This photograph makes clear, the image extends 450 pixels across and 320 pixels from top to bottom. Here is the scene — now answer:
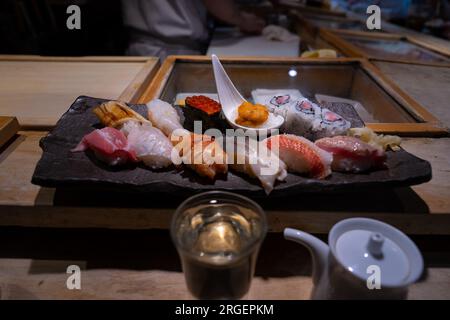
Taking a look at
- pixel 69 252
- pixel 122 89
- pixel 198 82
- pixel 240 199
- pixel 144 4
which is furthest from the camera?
pixel 144 4

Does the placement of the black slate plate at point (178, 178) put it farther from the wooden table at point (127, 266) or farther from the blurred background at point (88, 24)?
the blurred background at point (88, 24)

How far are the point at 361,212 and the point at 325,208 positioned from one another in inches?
4.9

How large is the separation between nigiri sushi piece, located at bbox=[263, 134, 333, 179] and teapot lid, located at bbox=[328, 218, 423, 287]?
33 cm

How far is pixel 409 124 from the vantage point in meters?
1.64

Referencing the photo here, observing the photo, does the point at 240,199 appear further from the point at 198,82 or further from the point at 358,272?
the point at 198,82

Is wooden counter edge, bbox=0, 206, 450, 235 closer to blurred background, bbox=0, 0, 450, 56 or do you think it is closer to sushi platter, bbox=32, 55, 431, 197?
sushi platter, bbox=32, 55, 431, 197

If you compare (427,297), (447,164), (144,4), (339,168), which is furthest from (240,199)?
(144,4)

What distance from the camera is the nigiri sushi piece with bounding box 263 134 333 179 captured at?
44.8 inches

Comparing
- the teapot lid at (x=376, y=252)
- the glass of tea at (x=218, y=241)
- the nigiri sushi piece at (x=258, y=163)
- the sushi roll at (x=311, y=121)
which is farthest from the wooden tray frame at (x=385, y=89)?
the glass of tea at (x=218, y=241)

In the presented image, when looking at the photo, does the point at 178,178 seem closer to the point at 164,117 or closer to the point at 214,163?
the point at 214,163

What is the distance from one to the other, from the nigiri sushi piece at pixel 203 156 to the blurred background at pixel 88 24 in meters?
2.77

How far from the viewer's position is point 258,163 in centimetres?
111

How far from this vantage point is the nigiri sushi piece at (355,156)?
115 centimetres

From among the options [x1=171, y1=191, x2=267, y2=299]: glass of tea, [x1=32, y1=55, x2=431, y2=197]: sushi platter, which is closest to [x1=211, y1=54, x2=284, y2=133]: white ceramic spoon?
[x1=32, y1=55, x2=431, y2=197]: sushi platter
